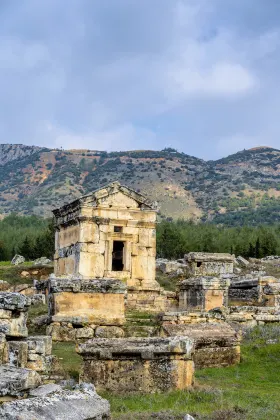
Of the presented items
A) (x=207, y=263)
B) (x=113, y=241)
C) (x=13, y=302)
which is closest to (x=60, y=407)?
(x=13, y=302)

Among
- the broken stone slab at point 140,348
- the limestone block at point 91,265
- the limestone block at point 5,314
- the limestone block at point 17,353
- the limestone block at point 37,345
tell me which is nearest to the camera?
the limestone block at point 17,353

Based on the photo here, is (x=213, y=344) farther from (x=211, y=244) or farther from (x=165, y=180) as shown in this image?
(x=165, y=180)

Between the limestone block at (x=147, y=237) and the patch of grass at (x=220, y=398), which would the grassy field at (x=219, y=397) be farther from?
the limestone block at (x=147, y=237)

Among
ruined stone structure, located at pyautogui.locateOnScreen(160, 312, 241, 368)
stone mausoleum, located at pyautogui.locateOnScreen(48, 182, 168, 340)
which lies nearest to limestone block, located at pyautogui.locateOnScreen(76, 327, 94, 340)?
ruined stone structure, located at pyautogui.locateOnScreen(160, 312, 241, 368)

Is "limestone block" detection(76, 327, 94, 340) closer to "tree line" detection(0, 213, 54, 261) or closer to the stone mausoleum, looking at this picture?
the stone mausoleum

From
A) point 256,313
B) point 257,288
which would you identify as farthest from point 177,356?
point 257,288

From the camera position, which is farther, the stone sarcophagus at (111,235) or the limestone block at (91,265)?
the stone sarcophagus at (111,235)

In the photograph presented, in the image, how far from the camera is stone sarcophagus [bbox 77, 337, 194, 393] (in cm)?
826

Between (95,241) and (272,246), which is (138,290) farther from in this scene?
(272,246)

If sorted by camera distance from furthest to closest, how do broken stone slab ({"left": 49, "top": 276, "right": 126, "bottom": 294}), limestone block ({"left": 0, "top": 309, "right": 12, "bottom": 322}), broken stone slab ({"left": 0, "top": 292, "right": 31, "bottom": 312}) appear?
broken stone slab ({"left": 49, "top": 276, "right": 126, "bottom": 294}) → broken stone slab ({"left": 0, "top": 292, "right": 31, "bottom": 312}) → limestone block ({"left": 0, "top": 309, "right": 12, "bottom": 322})

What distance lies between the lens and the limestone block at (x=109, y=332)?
42.5ft

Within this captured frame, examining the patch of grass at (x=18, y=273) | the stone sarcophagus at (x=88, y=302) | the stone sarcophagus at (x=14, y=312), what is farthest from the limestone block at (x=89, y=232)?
the stone sarcophagus at (x=14, y=312)

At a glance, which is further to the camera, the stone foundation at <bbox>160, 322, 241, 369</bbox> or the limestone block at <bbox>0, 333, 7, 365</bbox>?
the stone foundation at <bbox>160, 322, 241, 369</bbox>

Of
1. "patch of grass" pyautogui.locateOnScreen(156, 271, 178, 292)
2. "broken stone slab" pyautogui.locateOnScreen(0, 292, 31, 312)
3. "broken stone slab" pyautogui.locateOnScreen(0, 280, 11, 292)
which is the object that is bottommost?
"broken stone slab" pyautogui.locateOnScreen(0, 292, 31, 312)
